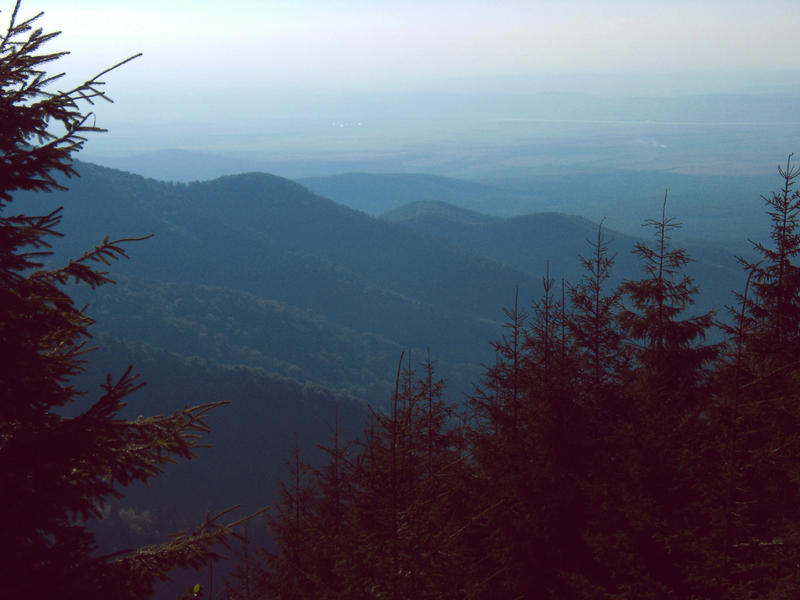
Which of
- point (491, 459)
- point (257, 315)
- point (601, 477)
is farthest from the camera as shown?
point (257, 315)

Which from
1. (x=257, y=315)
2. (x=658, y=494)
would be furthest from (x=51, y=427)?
(x=257, y=315)

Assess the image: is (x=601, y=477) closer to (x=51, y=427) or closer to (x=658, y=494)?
(x=658, y=494)

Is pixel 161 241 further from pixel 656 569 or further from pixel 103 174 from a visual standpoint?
pixel 656 569

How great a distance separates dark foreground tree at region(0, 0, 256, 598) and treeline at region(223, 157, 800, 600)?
187cm

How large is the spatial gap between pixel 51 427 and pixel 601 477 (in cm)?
622

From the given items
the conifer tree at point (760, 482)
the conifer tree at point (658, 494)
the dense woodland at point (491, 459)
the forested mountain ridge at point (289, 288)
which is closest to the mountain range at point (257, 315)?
the forested mountain ridge at point (289, 288)

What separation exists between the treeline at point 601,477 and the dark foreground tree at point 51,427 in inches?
73.8

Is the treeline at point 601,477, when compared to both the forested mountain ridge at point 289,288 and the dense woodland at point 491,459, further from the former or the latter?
the forested mountain ridge at point 289,288

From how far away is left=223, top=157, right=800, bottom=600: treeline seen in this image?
17.5 feet

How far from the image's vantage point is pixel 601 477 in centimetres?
751

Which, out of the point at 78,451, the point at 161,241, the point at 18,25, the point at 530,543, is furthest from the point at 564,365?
the point at 161,241

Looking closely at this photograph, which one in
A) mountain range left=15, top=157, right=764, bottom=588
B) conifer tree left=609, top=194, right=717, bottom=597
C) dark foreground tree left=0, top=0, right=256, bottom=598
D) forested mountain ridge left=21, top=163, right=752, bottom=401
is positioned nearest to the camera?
dark foreground tree left=0, top=0, right=256, bottom=598

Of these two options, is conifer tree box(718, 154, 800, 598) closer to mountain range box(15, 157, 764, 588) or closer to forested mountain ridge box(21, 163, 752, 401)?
mountain range box(15, 157, 764, 588)

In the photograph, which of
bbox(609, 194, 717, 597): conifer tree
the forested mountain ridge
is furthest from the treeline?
the forested mountain ridge
